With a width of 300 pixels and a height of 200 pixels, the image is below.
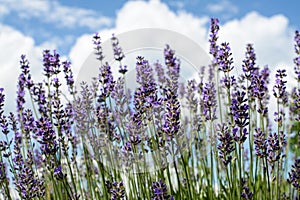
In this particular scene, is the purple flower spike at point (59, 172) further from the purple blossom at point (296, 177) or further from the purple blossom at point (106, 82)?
the purple blossom at point (296, 177)

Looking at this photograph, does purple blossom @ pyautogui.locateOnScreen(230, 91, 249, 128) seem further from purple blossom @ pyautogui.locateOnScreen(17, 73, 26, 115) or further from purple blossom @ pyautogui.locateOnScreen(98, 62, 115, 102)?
purple blossom @ pyautogui.locateOnScreen(17, 73, 26, 115)

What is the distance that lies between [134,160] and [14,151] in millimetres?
1084

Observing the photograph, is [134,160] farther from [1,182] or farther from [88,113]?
[1,182]

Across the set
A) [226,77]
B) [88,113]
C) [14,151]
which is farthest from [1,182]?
[226,77]

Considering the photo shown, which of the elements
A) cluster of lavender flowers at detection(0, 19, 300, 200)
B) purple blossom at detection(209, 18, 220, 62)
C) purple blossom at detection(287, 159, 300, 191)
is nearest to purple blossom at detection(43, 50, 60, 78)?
cluster of lavender flowers at detection(0, 19, 300, 200)

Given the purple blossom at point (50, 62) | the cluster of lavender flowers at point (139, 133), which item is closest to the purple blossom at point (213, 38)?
the cluster of lavender flowers at point (139, 133)

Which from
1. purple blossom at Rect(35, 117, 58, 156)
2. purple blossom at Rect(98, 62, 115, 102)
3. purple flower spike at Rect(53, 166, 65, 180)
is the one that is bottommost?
purple flower spike at Rect(53, 166, 65, 180)

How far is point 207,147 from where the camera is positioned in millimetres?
5867

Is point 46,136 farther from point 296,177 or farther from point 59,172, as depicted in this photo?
point 296,177

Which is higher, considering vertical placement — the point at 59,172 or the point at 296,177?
the point at 59,172

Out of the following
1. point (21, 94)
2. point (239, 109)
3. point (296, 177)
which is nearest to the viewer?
point (239, 109)

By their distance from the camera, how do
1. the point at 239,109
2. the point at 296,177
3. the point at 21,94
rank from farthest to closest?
the point at 21,94
the point at 296,177
the point at 239,109

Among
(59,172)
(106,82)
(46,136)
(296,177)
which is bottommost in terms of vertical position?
(296,177)

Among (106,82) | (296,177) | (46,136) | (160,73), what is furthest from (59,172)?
(160,73)
